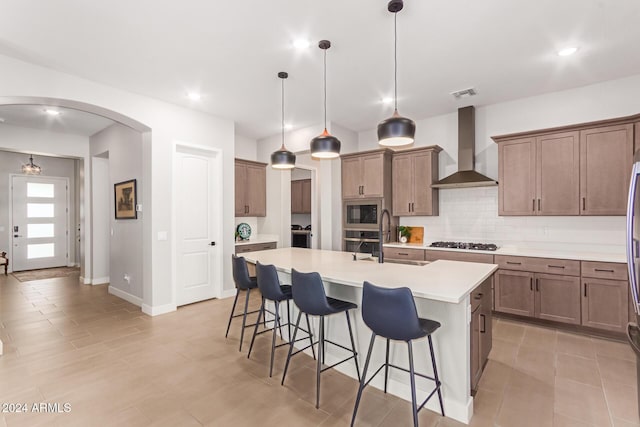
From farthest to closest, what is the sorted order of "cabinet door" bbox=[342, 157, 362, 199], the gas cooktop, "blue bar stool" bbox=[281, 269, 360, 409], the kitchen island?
"cabinet door" bbox=[342, 157, 362, 199], the gas cooktop, "blue bar stool" bbox=[281, 269, 360, 409], the kitchen island

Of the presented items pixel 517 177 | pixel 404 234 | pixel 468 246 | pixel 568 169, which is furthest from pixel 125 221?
pixel 568 169

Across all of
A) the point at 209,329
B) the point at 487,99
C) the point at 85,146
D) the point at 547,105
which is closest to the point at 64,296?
the point at 85,146

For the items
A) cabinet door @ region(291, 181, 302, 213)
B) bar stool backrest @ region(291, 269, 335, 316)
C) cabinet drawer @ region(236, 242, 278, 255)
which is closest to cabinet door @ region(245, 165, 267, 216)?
cabinet drawer @ region(236, 242, 278, 255)

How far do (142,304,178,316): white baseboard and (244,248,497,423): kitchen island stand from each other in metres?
2.51

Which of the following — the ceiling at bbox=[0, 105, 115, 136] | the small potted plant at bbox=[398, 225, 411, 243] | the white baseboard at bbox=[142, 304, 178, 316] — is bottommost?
the white baseboard at bbox=[142, 304, 178, 316]

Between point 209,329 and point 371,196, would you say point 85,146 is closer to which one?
point 209,329

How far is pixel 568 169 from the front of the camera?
3.79m

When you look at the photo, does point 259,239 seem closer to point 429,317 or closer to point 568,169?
point 429,317

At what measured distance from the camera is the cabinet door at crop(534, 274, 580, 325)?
3531 mm

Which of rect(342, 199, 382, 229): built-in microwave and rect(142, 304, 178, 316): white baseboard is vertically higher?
rect(342, 199, 382, 229): built-in microwave

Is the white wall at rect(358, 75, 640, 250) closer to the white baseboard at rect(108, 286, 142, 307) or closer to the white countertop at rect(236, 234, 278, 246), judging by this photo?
the white countertop at rect(236, 234, 278, 246)

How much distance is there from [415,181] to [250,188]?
3.05 meters

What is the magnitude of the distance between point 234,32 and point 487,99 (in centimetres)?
349

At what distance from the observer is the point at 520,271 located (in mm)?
3855
